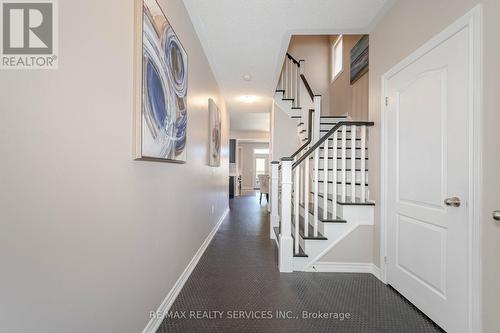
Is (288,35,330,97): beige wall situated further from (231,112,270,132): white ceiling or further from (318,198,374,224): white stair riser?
(318,198,374,224): white stair riser

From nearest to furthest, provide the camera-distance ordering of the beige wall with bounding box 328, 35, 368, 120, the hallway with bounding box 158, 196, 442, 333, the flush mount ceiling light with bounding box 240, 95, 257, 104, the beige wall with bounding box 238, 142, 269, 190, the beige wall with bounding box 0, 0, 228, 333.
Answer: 1. the beige wall with bounding box 0, 0, 228, 333
2. the hallway with bounding box 158, 196, 442, 333
3. the beige wall with bounding box 328, 35, 368, 120
4. the flush mount ceiling light with bounding box 240, 95, 257, 104
5. the beige wall with bounding box 238, 142, 269, 190

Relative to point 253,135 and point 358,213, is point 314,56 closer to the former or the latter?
point 358,213

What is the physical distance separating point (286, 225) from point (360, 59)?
306 centimetres

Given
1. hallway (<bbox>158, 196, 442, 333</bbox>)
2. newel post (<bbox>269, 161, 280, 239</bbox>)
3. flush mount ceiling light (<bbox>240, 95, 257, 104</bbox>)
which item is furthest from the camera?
flush mount ceiling light (<bbox>240, 95, 257, 104</bbox>)

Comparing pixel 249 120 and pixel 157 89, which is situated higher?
pixel 249 120

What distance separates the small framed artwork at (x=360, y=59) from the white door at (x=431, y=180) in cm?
182

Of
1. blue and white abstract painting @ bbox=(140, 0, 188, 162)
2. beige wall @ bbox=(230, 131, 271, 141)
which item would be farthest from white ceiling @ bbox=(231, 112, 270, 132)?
blue and white abstract painting @ bbox=(140, 0, 188, 162)

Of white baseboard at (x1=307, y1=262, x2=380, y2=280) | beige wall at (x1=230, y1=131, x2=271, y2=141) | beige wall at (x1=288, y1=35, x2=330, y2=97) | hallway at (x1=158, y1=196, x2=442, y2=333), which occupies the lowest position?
hallway at (x1=158, y1=196, x2=442, y2=333)

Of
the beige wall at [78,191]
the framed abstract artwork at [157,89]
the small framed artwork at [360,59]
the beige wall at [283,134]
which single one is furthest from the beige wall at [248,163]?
the beige wall at [78,191]

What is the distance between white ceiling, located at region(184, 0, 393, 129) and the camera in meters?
2.26

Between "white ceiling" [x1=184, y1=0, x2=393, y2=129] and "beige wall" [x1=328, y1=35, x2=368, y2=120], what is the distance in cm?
145

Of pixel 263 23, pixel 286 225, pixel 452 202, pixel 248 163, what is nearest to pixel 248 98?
pixel 263 23

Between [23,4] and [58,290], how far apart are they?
914 mm

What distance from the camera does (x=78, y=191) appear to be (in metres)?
0.90
